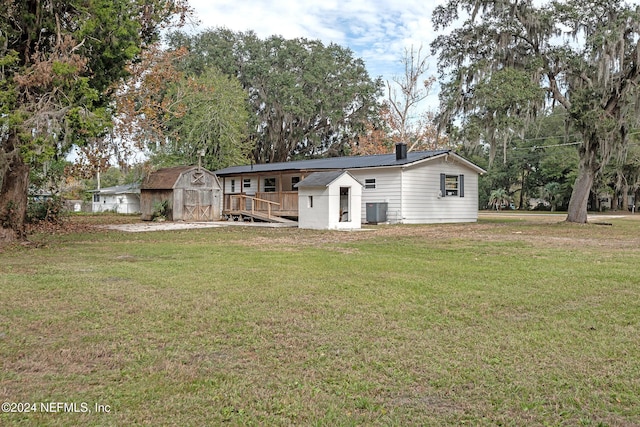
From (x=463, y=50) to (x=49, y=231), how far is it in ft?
57.7

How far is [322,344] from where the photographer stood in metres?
4.27

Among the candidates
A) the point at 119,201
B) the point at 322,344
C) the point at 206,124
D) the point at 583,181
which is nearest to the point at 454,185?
the point at 583,181

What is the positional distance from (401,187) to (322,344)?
61.3ft

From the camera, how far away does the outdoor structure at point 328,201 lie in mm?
18484

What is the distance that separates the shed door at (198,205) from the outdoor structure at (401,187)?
132 centimetres

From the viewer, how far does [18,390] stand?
3.26 meters

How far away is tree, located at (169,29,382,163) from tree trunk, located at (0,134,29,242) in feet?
87.7

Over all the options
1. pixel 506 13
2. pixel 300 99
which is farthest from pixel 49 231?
pixel 300 99

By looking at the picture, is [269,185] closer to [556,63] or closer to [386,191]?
[386,191]

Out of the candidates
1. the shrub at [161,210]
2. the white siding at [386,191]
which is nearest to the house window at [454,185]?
the white siding at [386,191]

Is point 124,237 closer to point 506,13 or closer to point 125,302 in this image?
point 125,302

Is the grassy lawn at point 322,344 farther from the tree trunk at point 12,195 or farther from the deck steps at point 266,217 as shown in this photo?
the deck steps at point 266,217

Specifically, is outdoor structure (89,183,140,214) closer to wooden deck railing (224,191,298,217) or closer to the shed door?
wooden deck railing (224,191,298,217)

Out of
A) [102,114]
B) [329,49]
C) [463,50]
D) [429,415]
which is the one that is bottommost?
[429,415]
